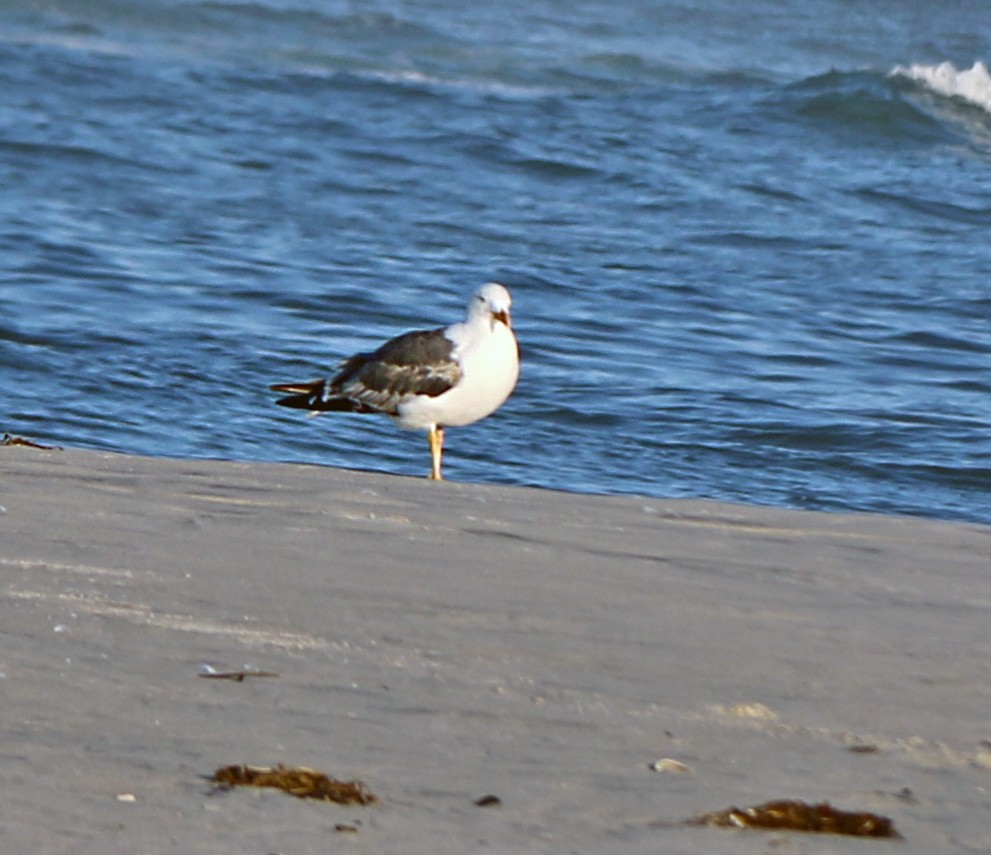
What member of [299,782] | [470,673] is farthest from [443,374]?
[299,782]

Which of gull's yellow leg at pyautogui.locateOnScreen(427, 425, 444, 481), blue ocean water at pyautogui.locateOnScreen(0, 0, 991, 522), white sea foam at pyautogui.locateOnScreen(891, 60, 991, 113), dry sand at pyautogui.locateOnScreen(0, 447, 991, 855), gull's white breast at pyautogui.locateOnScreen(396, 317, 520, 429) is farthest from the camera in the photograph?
white sea foam at pyautogui.locateOnScreen(891, 60, 991, 113)

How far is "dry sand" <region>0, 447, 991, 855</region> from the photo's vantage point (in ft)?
9.96

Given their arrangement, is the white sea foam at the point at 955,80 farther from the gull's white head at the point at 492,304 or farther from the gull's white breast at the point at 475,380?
the gull's white breast at the point at 475,380

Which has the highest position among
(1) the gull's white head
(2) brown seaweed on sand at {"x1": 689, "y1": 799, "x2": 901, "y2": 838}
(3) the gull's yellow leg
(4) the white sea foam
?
(4) the white sea foam

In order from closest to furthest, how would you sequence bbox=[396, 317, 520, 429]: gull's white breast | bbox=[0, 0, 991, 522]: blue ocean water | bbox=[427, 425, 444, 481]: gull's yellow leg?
bbox=[396, 317, 520, 429]: gull's white breast
bbox=[427, 425, 444, 481]: gull's yellow leg
bbox=[0, 0, 991, 522]: blue ocean water

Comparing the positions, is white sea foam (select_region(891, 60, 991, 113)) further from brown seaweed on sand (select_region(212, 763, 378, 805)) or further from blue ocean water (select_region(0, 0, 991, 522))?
brown seaweed on sand (select_region(212, 763, 378, 805))

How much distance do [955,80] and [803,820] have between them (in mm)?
17950

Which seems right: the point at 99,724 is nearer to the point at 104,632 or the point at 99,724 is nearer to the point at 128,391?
the point at 104,632

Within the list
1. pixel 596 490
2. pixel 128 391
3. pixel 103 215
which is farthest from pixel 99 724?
pixel 103 215

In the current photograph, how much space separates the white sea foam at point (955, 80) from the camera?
19.4 metres

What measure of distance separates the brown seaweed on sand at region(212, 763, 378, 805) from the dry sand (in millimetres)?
30

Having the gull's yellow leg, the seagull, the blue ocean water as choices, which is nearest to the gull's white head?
the seagull

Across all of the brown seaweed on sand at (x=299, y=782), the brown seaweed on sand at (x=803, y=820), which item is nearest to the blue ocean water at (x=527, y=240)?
the brown seaweed on sand at (x=803, y=820)

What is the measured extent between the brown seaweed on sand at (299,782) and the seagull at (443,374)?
372cm
